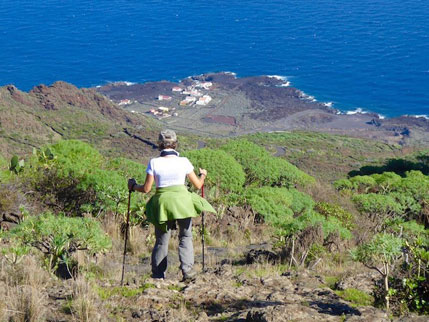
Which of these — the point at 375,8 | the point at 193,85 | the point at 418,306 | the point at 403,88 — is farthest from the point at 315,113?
the point at 418,306

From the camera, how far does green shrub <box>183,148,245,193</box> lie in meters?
13.5

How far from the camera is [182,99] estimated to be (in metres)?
79.8

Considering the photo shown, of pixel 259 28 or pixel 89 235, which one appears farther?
pixel 259 28

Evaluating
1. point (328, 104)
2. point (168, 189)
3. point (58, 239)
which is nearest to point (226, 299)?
point (168, 189)

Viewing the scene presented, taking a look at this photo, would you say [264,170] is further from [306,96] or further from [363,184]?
[306,96]

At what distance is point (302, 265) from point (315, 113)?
66.7 m

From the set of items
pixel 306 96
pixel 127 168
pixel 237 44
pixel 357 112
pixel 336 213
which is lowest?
pixel 336 213

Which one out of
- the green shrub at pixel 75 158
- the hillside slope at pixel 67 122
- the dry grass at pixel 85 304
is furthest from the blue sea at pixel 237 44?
the dry grass at pixel 85 304

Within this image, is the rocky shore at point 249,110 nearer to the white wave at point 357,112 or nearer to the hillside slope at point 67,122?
the white wave at point 357,112

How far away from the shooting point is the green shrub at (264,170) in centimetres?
1557

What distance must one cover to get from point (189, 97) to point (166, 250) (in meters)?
74.1

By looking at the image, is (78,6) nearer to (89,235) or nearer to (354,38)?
(354,38)

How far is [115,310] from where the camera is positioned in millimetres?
4949

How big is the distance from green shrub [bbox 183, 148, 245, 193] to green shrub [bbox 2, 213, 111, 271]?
6.57 meters
